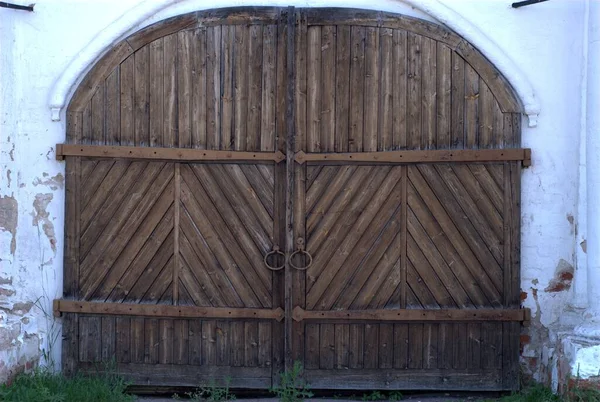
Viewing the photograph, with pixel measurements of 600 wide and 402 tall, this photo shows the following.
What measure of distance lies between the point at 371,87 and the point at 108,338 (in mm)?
2804

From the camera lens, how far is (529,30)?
584cm

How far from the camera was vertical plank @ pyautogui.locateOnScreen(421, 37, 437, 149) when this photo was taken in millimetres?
5941

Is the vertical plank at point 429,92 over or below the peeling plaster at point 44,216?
over

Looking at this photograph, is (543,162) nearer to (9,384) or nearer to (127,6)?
(127,6)

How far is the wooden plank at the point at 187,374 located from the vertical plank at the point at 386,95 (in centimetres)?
198

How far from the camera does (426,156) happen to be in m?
5.90

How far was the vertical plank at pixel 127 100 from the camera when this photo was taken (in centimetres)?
599

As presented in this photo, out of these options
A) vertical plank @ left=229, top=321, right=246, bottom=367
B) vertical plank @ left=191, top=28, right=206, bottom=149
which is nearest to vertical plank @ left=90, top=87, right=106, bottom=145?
vertical plank @ left=191, top=28, right=206, bottom=149

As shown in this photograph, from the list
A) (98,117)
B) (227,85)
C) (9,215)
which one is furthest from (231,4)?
(9,215)

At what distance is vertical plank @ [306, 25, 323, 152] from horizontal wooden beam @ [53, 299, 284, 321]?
1318mm

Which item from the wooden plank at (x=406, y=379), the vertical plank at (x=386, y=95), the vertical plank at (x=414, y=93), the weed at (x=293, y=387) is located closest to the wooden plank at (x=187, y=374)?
the weed at (x=293, y=387)

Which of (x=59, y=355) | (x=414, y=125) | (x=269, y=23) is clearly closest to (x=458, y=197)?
(x=414, y=125)

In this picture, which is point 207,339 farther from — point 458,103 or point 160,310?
point 458,103

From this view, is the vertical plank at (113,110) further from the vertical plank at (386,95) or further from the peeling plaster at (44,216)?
the vertical plank at (386,95)
